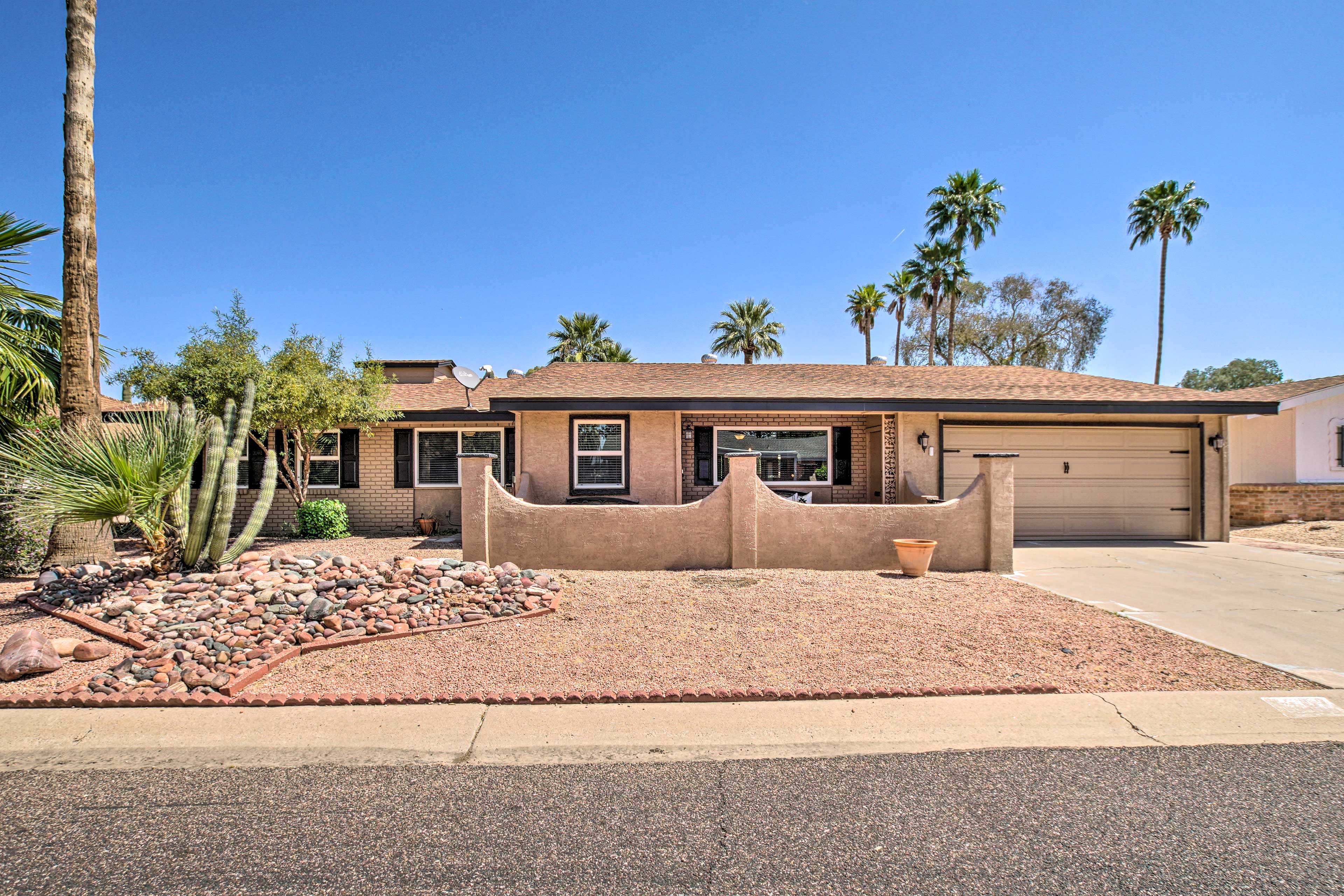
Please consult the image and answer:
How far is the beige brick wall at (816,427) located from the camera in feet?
42.2

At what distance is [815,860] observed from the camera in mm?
2781

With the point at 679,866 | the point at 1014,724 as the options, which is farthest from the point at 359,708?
the point at 1014,724

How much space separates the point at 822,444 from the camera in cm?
1341

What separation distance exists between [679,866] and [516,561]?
6.54m

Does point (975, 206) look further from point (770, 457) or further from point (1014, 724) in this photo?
point (1014, 724)

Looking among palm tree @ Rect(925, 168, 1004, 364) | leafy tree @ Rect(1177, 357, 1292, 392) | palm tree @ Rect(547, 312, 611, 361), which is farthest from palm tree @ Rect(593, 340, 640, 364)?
leafy tree @ Rect(1177, 357, 1292, 392)

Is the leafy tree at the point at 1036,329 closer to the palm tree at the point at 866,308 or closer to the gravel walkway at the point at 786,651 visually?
the palm tree at the point at 866,308

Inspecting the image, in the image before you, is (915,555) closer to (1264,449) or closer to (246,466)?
(246,466)

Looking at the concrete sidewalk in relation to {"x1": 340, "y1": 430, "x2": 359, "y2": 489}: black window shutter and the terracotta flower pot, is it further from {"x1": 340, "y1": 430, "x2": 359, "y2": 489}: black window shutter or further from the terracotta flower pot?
{"x1": 340, "y1": 430, "x2": 359, "y2": 489}: black window shutter

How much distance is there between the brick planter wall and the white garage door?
6798 mm

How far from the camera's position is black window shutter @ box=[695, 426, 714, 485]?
12914 mm

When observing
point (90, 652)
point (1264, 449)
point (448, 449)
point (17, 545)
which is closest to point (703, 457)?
point (448, 449)

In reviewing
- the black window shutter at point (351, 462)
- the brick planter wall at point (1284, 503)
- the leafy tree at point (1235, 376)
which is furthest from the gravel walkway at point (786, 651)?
the leafy tree at point (1235, 376)

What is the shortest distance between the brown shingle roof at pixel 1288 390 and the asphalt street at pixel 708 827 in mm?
19460
